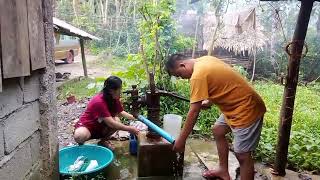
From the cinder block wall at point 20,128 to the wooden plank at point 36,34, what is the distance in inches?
5.2

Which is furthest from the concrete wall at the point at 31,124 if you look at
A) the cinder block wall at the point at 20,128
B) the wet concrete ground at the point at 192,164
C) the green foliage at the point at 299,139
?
the green foliage at the point at 299,139

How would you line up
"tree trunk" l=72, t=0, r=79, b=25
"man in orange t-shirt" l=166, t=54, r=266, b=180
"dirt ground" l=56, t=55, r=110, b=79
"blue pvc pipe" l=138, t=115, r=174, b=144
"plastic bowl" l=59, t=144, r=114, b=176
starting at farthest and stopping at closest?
"tree trunk" l=72, t=0, r=79, b=25
"dirt ground" l=56, t=55, r=110, b=79
"plastic bowl" l=59, t=144, r=114, b=176
"blue pvc pipe" l=138, t=115, r=174, b=144
"man in orange t-shirt" l=166, t=54, r=266, b=180

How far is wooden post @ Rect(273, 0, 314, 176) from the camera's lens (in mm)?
3215

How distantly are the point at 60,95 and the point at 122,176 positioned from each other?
6.34 meters

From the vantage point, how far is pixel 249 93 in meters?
2.91

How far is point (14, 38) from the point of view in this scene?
190 cm

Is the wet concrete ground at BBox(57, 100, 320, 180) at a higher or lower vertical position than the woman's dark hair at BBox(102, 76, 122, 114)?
lower

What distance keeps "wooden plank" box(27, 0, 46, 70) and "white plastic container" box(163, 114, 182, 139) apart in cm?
174

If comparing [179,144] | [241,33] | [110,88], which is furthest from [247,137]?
[241,33]

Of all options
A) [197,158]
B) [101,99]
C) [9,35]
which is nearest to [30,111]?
[9,35]

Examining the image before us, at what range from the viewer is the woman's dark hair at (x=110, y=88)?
3.75 meters

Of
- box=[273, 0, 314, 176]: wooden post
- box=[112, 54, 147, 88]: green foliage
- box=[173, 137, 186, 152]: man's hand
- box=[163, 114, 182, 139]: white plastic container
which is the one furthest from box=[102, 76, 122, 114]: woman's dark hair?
box=[112, 54, 147, 88]: green foliage

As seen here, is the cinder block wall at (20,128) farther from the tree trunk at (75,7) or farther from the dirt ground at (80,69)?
the tree trunk at (75,7)

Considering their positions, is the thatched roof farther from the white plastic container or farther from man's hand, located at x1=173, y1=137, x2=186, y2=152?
man's hand, located at x1=173, y1=137, x2=186, y2=152
